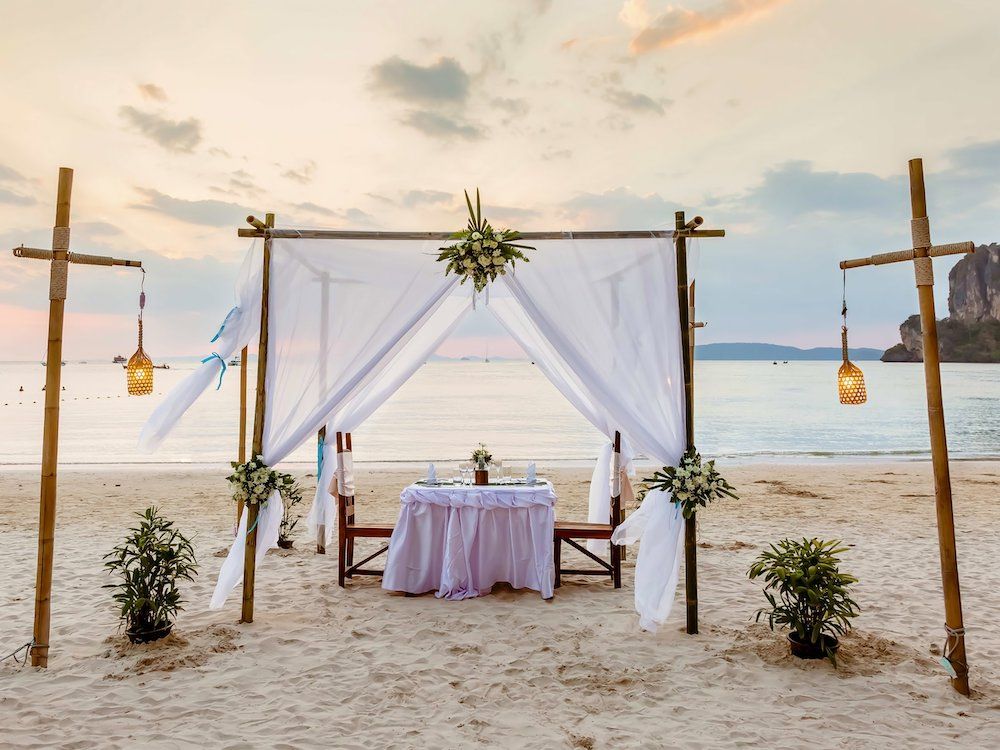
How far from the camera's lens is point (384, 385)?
5.58 meters

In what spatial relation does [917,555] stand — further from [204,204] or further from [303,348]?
[204,204]

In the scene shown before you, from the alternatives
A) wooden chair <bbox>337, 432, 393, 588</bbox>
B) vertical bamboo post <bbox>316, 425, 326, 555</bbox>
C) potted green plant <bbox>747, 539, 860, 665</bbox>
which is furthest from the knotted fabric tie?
potted green plant <bbox>747, 539, 860, 665</bbox>

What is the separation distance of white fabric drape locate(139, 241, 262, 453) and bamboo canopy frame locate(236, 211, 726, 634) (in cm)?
15

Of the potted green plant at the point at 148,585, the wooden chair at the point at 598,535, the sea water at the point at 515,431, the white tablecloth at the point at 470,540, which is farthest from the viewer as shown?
the sea water at the point at 515,431

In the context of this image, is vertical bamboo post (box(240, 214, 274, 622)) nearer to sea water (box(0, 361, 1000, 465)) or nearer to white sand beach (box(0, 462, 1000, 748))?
white sand beach (box(0, 462, 1000, 748))

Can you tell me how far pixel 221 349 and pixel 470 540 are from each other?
2.48 meters

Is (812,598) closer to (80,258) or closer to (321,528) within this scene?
(321,528)

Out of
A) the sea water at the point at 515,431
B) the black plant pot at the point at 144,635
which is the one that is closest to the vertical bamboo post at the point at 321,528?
the black plant pot at the point at 144,635

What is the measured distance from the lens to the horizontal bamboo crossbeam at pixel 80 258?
3.57 m

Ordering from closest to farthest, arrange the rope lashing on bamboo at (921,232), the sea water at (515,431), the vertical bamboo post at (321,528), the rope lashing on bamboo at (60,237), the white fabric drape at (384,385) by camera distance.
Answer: the rope lashing on bamboo at (921,232) → the rope lashing on bamboo at (60,237) → the white fabric drape at (384,385) → the vertical bamboo post at (321,528) → the sea water at (515,431)

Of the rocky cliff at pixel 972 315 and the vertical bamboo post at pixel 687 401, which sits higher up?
the rocky cliff at pixel 972 315

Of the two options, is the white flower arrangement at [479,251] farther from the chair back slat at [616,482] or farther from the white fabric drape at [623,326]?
the chair back slat at [616,482]

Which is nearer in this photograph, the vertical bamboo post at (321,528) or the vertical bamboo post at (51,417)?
the vertical bamboo post at (51,417)

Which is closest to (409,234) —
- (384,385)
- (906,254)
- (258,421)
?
(384,385)
